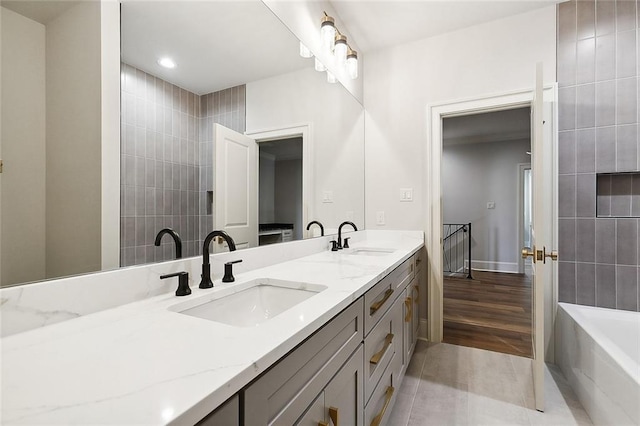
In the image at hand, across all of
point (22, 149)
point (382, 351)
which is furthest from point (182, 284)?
point (382, 351)

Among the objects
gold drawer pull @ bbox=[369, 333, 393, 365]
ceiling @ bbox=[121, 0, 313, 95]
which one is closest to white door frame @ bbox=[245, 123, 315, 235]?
ceiling @ bbox=[121, 0, 313, 95]

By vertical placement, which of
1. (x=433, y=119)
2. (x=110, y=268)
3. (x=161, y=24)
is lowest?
(x=110, y=268)

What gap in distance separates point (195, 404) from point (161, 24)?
112 cm

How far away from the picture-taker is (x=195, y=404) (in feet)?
1.30

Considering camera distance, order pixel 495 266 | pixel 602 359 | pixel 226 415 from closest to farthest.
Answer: pixel 226 415
pixel 602 359
pixel 495 266

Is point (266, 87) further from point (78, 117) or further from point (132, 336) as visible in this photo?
point (132, 336)

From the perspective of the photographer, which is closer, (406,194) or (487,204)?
(406,194)

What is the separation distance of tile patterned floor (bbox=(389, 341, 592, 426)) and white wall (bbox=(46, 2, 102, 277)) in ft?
5.19

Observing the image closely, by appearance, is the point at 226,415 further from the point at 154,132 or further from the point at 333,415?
the point at 154,132

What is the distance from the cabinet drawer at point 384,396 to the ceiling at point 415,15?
2320 millimetres

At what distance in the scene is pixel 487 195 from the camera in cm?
547

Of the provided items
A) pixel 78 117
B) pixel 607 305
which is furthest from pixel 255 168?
pixel 607 305

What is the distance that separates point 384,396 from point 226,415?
110 centimetres

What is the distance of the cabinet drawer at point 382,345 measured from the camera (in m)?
1.10
